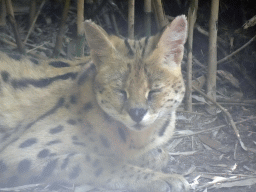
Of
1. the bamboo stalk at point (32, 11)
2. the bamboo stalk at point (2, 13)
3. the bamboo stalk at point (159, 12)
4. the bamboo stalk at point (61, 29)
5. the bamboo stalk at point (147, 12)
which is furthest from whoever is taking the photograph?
the bamboo stalk at point (32, 11)

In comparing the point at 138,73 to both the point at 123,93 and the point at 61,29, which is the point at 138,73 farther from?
the point at 61,29

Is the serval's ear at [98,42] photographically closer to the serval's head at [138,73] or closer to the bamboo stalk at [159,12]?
the serval's head at [138,73]

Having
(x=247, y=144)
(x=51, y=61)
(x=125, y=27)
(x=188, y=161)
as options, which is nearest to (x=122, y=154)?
(x=188, y=161)

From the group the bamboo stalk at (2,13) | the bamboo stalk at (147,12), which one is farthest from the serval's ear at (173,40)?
the bamboo stalk at (2,13)

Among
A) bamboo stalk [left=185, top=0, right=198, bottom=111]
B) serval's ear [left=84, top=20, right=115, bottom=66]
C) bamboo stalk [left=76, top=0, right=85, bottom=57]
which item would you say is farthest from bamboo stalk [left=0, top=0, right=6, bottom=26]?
serval's ear [left=84, top=20, right=115, bottom=66]

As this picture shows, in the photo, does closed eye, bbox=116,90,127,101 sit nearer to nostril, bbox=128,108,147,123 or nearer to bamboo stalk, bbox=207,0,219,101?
nostril, bbox=128,108,147,123

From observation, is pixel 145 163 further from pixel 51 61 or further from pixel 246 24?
pixel 246 24
